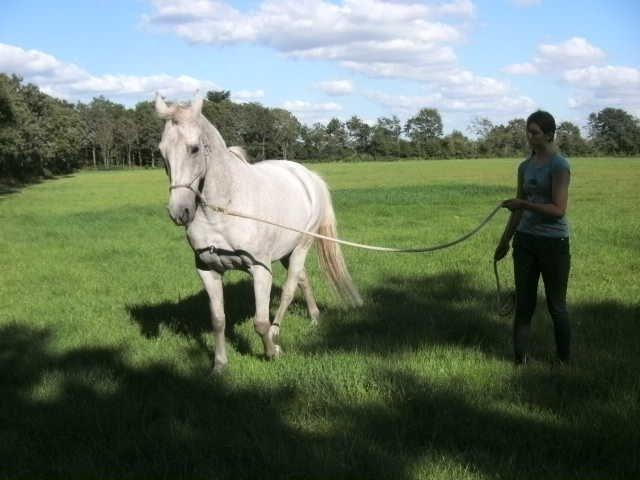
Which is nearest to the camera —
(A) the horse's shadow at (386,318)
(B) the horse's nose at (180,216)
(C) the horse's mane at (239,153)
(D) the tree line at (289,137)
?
(B) the horse's nose at (180,216)

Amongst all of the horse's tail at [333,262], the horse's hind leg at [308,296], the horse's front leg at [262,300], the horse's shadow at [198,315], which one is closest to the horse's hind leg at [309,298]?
the horse's hind leg at [308,296]

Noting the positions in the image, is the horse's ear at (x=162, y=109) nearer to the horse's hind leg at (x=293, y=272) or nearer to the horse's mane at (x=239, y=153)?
the horse's mane at (x=239, y=153)

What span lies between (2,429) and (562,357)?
460cm

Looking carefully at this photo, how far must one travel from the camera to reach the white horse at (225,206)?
176 inches

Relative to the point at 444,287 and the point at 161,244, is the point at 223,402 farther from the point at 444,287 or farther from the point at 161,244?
the point at 161,244

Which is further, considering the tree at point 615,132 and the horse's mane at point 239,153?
the tree at point 615,132

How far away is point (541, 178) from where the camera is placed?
4.61 m

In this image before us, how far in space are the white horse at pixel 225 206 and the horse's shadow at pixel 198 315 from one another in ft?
2.50

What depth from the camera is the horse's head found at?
14.5 ft

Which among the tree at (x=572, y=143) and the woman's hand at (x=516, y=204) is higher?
the tree at (x=572, y=143)

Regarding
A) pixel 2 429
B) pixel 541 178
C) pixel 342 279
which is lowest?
pixel 2 429

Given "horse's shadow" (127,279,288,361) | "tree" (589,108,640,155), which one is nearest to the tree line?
"tree" (589,108,640,155)

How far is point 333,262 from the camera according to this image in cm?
721

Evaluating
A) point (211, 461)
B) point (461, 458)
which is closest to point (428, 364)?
point (461, 458)
